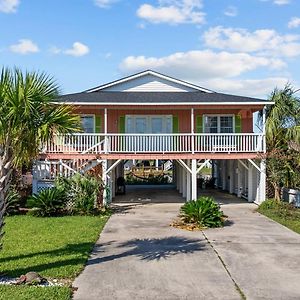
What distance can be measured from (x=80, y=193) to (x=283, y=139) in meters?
9.65

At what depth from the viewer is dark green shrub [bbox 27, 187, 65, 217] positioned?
15.7 m

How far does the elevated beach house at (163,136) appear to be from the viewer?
19.5 meters

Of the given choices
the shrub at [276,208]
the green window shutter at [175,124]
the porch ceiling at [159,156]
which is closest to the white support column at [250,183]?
the porch ceiling at [159,156]

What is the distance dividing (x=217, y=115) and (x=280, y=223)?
29.6 feet

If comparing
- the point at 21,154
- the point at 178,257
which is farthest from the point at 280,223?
the point at 21,154

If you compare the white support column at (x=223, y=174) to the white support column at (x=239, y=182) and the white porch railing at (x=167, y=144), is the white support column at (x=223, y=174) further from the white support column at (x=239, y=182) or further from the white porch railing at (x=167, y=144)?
the white porch railing at (x=167, y=144)

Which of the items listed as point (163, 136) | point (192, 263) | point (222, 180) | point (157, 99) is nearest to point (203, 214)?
point (192, 263)

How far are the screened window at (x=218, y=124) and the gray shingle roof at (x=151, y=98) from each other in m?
1.13

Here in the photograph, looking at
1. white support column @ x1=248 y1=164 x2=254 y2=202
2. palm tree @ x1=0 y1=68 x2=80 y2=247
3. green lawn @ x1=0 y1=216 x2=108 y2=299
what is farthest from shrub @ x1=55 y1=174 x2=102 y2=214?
palm tree @ x1=0 y1=68 x2=80 y2=247

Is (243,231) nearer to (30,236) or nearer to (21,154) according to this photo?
(30,236)

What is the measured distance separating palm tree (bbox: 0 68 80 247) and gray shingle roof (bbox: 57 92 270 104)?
12.0 m

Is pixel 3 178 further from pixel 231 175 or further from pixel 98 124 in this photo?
pixel 231 175

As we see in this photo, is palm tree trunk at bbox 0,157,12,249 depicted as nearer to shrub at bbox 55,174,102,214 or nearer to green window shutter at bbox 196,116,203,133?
shrub at bbox 55,174,102,214

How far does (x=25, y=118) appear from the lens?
730 cm
